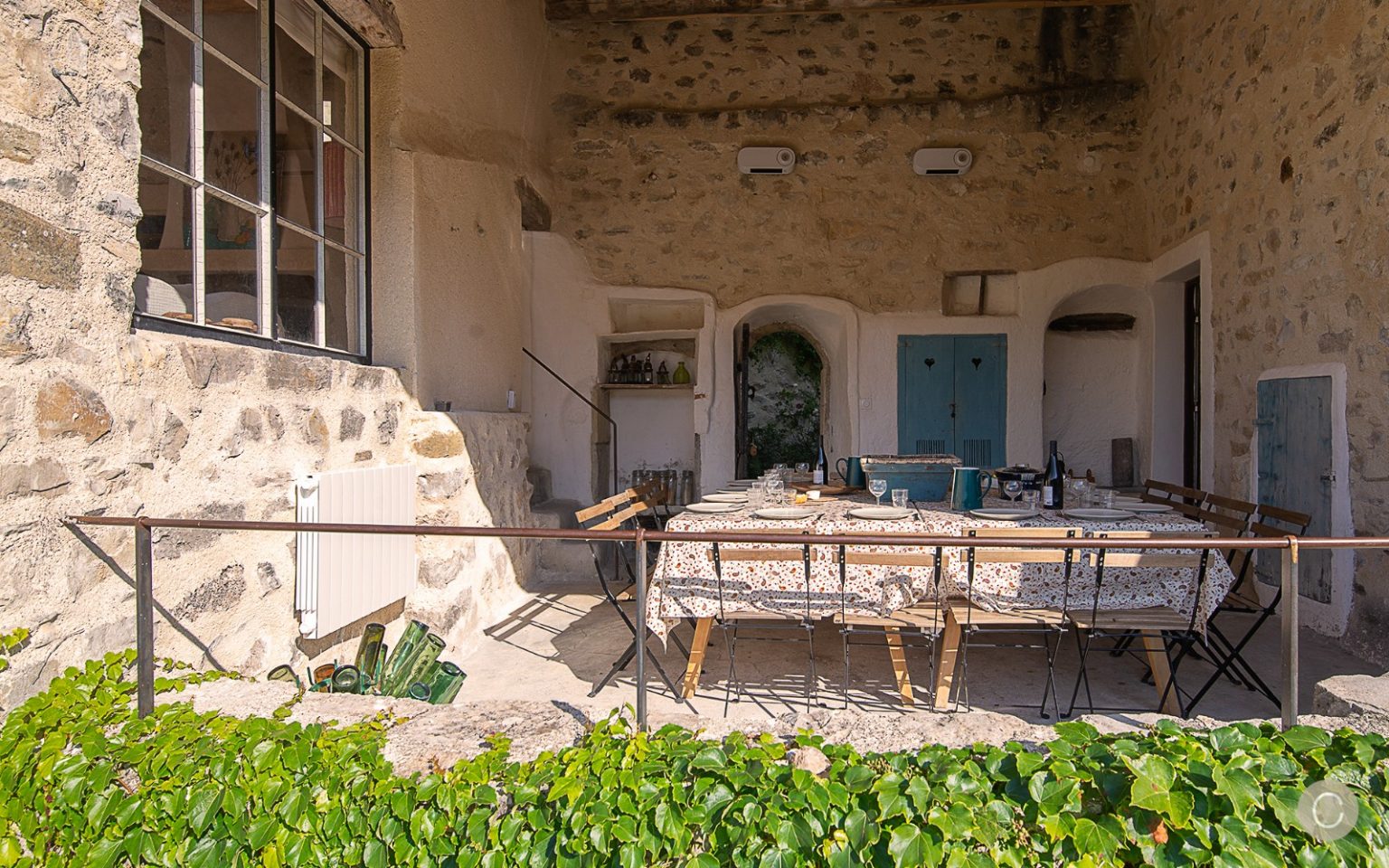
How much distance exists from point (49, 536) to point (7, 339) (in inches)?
17.3

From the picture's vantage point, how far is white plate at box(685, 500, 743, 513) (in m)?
3.77

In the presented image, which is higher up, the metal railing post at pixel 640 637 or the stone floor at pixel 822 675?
the metal railing post at pixel 640 637

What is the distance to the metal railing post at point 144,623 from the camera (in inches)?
74.9

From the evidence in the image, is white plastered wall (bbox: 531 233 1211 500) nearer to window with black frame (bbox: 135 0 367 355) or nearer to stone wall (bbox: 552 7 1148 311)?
stone wall (bbox: 552 7 1148 311)

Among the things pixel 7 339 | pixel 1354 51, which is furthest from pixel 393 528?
pixel 1354 51

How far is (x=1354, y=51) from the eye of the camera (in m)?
3.93

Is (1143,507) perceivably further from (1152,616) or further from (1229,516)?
(1152,616)

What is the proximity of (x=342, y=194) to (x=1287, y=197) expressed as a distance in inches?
183

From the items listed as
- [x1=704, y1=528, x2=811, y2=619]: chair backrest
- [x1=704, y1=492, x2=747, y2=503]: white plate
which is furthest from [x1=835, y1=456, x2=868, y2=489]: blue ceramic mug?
[x1=704, y1=528, x2=811, y2=619]: chair backrest

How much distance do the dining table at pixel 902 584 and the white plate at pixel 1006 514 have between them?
0.03 meters

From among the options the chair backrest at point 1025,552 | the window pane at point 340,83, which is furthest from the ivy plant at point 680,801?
the window pane at point 340,83

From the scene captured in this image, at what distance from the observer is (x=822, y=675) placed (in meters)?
3.74

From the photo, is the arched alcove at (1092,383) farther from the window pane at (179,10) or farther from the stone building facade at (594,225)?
the window pane at (179,10)

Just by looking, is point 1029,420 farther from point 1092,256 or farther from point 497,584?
point 497,584
